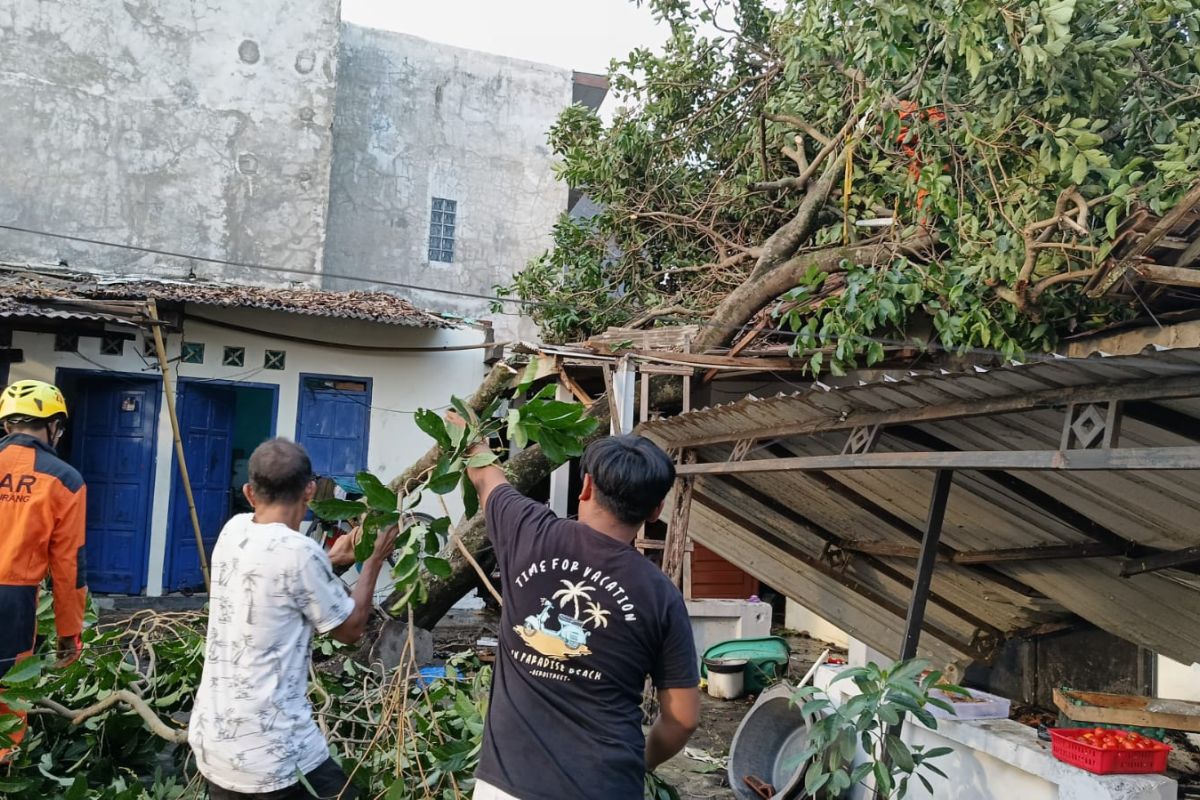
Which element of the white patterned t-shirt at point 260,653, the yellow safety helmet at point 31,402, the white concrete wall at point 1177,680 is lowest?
the white concrete wall at point 1177,680

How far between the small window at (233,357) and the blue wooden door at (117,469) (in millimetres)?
799

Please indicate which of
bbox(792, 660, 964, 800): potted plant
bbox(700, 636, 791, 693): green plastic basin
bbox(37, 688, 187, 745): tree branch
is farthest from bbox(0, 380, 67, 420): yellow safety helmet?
bbox(700, 636, 791, 693): green plastic basin

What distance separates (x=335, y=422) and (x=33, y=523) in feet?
26.8

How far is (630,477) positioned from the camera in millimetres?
2166

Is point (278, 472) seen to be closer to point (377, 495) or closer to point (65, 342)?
point (377, 495)

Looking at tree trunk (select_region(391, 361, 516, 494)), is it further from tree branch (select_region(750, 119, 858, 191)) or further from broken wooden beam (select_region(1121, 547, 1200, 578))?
broken wooden beam (select_region(1121, 547, 1200, 578))

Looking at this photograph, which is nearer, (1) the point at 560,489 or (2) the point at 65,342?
(2) the point at 65,342

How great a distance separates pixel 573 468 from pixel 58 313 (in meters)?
6.20

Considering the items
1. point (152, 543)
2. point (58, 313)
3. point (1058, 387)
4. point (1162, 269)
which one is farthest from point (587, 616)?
point (152, 543)

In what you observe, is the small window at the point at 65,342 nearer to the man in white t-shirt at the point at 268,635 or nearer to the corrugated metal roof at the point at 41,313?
the corrugated metal roof at the point at 41,313

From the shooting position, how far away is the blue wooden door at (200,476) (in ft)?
36.3

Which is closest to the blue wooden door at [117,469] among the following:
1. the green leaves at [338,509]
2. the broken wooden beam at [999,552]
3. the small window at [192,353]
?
the small window at [192,353]

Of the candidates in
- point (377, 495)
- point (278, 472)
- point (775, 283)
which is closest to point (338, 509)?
point (377, 495)

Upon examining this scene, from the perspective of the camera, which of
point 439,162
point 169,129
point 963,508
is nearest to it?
point 963,508
